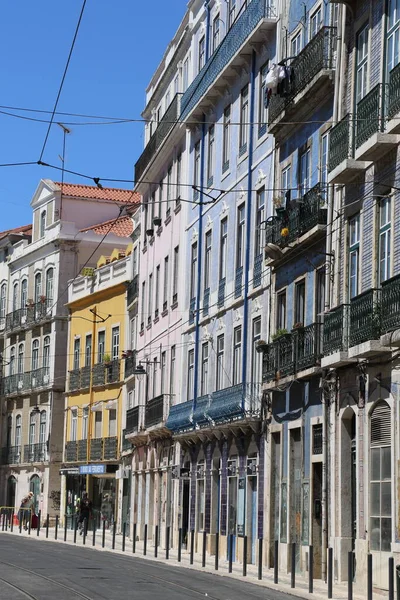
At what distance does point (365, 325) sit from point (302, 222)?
19.3 ft

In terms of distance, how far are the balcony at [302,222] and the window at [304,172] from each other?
58 cm

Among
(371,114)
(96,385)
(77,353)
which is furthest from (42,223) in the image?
(371,114)

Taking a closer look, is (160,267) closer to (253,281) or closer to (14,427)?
(253,281)

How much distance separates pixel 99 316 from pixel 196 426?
62.6ft

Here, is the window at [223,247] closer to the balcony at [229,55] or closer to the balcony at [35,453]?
the balcony at [229,55]

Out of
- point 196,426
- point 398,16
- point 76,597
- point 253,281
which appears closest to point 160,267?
point 196,426

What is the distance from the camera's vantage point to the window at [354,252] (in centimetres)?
2400

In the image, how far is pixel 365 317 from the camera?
71.9 ft

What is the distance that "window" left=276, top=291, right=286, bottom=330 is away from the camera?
96.8ft

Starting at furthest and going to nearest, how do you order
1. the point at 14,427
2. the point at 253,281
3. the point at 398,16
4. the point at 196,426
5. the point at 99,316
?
the point at 14,427
the point at 99,316
the point at 196,426
the point at 253,281
the point at 398,16

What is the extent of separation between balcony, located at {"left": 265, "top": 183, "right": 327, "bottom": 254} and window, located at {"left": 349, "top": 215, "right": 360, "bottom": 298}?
1530 millimetres

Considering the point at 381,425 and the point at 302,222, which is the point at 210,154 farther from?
the point at 381,425

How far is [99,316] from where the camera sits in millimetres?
54719

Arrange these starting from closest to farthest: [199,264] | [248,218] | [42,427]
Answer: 1. [248,218]
2. [199,264]
3. [42,427]
